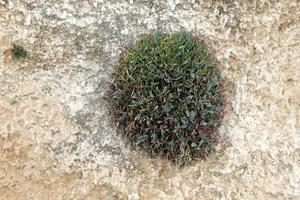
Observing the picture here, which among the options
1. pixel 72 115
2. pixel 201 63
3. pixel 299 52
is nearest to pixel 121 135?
pixel 72 115

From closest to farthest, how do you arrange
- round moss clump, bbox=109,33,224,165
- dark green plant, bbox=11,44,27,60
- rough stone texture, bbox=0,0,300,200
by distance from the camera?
round moss clump, bbox=109,33,224,165
rough stone texture, bbox=0,0,300,200
dark green plant, bbox=11,44,27,60

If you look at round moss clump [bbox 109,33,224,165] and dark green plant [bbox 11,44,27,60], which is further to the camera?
dark green plant [bbox 11,44,27,60]

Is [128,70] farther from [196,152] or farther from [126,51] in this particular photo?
[196,152]

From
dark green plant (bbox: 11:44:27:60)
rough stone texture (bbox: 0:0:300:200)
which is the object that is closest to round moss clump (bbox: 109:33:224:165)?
rough stone texture (bbox: 0:0:300:200)

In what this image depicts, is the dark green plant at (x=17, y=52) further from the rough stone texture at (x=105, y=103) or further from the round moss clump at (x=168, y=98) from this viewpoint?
the round moss clump at (x=168, y=98)

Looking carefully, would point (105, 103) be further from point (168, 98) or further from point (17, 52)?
point (17, 52)

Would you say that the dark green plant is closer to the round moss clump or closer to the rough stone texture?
the rough stone texture

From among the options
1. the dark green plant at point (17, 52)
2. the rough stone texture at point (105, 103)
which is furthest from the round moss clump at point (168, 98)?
the dark green plant at point (17, 52)

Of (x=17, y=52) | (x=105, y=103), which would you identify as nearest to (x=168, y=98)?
(x=105, y=103)
